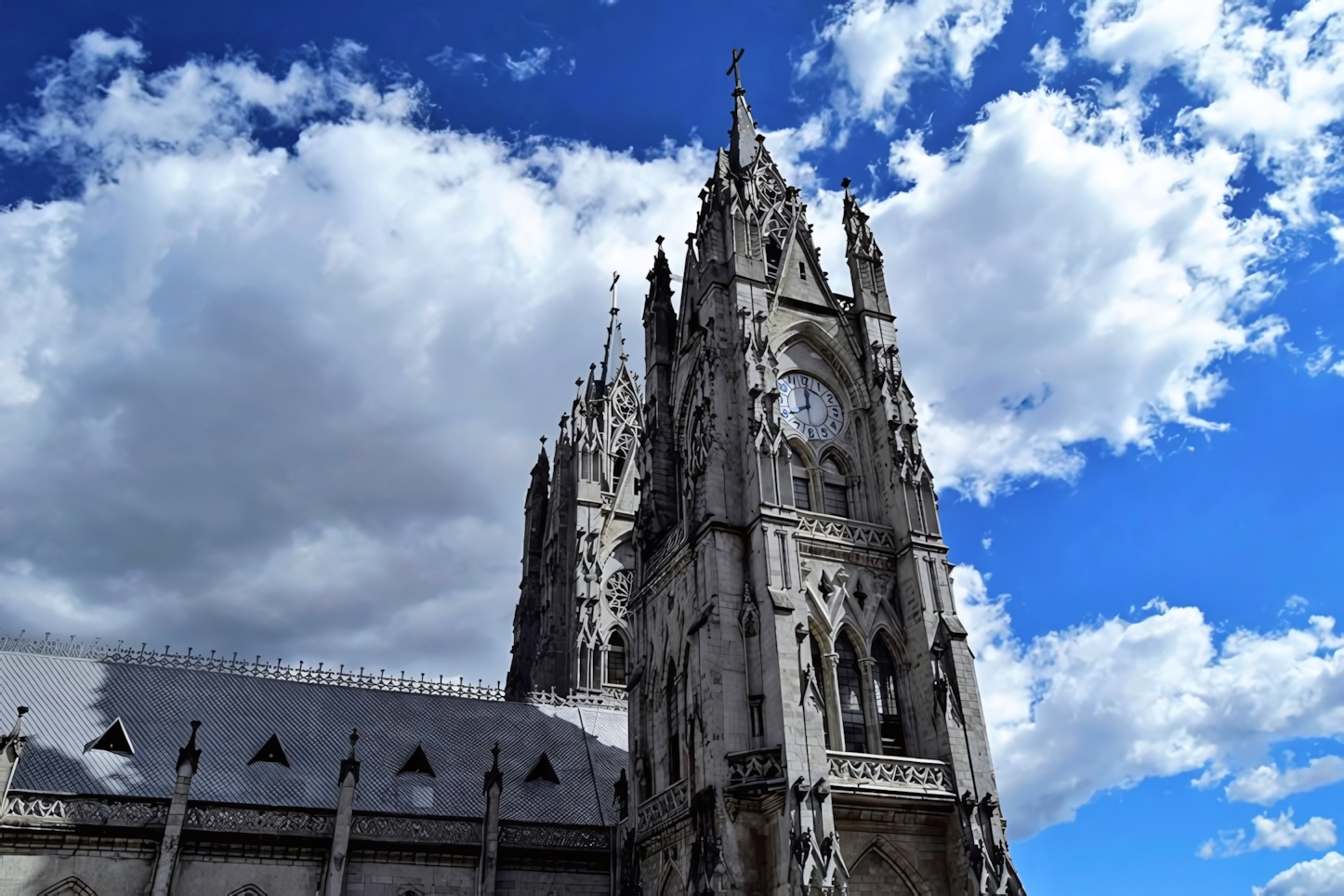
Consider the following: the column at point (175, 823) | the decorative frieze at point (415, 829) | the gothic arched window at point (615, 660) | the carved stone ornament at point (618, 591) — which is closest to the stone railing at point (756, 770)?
the decorative frieze at point (415, 829)

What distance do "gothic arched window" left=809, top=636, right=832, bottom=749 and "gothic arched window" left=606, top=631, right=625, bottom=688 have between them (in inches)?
866

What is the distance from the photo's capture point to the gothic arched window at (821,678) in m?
27.8

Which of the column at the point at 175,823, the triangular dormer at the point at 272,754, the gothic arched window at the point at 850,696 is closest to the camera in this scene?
the column at the point at 175,823

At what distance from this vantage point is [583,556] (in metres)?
51.6

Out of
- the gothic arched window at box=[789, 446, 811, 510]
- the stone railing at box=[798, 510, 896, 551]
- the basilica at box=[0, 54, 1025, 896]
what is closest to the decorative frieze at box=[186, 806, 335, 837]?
the basilica at box=[0, 54, 1025, 896]

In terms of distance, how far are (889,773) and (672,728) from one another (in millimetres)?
7176

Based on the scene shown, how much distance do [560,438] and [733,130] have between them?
71.9 feet

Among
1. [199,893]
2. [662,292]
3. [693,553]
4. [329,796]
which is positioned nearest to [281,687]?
[329,796]

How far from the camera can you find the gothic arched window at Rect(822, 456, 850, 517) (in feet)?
108

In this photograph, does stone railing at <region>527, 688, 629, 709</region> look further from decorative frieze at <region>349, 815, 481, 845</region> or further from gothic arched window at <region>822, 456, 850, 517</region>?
gothic arched window at <region>822, 456, 850, 517</region>

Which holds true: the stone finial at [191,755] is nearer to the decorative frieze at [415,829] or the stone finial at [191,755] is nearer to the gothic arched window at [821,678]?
the decorative frieze at [415,829]

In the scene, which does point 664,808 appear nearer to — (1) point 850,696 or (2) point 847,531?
(1) point 850,696

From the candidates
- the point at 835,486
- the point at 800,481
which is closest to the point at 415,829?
the point at 800,481

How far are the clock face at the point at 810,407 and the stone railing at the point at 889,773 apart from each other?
1045 centimetres
